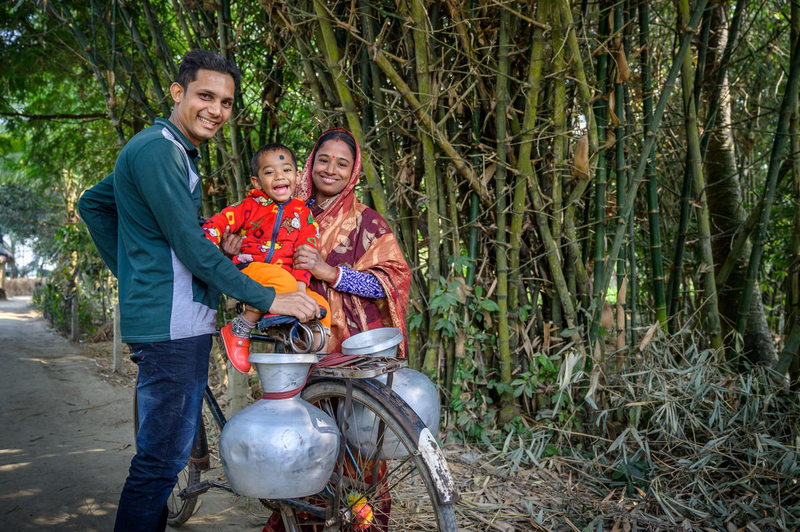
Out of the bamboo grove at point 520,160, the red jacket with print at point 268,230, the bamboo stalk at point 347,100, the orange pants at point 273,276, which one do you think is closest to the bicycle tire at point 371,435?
the orange pants at point 273,276

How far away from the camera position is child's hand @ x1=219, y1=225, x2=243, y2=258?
1.58 metres

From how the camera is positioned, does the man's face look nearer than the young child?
Yes

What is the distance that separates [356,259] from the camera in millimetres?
1835

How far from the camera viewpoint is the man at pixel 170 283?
1.29m

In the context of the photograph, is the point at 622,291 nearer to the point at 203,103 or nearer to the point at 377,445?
the point at 377,445

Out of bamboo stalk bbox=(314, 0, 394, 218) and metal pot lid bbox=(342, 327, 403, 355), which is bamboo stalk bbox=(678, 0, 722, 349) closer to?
bamboo stalk bbox=(314, 0, 394, 218)

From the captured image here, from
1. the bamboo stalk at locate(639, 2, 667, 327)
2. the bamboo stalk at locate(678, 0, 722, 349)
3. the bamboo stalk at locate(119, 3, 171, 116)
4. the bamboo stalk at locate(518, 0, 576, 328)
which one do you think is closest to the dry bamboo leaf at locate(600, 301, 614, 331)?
the bamboo stalk at locate(518, 0, 576, 328)

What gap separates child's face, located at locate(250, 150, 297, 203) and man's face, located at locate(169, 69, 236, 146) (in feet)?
0.69

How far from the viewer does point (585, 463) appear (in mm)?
2312

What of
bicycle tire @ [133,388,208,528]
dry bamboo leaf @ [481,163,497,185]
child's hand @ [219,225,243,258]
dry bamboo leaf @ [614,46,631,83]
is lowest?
bicycle tire @ [133,388,208,528]

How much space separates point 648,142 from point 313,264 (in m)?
1.69

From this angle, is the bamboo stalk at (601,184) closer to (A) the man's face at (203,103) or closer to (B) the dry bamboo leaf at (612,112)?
(B) the dry bamboo leaf at (612,112)

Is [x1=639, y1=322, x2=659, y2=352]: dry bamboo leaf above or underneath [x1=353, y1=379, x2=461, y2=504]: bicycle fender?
above

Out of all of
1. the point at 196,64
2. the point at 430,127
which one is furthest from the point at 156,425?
the point at 430,127
